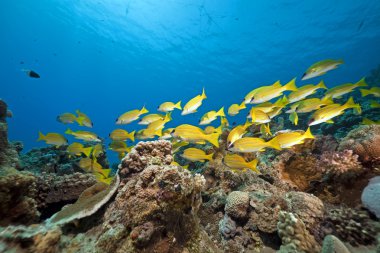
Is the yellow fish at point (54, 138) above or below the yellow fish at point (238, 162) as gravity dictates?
above

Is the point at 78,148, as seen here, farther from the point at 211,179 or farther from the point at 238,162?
the point at 238,162

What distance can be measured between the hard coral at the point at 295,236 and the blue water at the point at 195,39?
107ft

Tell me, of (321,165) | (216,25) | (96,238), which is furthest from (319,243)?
(216,25)

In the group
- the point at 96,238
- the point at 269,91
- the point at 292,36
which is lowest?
the point at 96,238

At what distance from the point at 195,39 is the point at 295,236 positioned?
48967 mm

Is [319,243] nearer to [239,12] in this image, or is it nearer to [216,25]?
[239,12]

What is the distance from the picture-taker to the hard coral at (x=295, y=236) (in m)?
3.10

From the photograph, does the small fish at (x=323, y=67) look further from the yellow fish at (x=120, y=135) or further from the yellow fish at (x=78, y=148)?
the yellow fish at (x=78, y=148)

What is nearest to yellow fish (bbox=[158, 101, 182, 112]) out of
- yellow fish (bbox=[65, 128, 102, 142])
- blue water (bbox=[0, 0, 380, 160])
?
yellow fish (bbox=[65, 128, 102, 142])

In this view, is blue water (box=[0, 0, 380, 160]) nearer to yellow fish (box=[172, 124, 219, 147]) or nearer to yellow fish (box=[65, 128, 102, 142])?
yellow fish (box=[65, 128, 102, 142])

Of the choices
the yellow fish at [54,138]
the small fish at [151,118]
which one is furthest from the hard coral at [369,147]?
the yellow fish at [54,138]

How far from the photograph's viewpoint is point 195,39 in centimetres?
4744

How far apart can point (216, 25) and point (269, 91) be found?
42.8m

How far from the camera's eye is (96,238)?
2.51m
